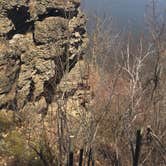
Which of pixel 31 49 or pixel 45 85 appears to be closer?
pixel 31 49

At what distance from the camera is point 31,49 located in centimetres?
2027

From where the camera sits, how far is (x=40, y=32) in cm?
2039

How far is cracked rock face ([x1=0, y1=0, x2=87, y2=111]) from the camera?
1955 cm

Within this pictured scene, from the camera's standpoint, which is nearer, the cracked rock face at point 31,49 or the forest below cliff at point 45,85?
the forest below cliff at point 45,85

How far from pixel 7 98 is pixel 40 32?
3240 mm

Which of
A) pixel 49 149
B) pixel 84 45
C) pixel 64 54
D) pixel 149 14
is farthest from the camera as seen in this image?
pixel 84 45

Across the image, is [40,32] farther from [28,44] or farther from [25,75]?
[25,75]

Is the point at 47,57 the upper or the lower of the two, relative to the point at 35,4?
lower

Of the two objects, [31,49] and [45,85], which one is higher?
[31,49]

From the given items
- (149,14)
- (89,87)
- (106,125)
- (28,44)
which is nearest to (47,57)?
(28,44)

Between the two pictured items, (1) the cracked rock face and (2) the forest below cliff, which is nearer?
(2) the forest below cliff

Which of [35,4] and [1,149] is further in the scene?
[35,4]

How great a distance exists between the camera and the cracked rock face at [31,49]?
19.5 metres

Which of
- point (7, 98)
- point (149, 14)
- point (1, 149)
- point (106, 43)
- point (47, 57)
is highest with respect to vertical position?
point (149, 14)
